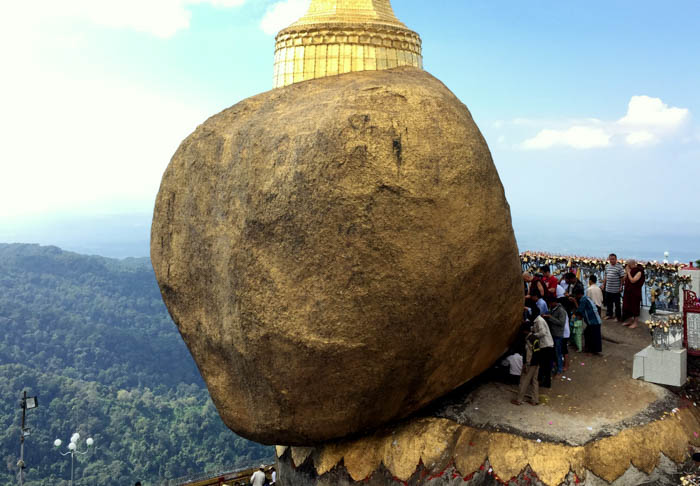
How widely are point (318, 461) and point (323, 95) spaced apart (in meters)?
5.98

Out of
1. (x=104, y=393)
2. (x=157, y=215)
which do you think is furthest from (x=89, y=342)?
(x=157, y=215)

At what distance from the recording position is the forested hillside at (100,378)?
51.4m

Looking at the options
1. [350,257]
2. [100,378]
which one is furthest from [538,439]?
[100,378]

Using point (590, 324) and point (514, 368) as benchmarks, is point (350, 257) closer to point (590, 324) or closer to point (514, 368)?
point (514, 368)

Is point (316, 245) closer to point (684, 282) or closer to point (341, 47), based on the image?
point (341, 47)

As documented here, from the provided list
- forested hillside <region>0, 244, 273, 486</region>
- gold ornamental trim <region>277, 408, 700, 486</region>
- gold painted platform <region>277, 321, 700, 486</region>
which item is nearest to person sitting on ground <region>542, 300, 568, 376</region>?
gold painted platform <region>277, 321, 700, 486</region>

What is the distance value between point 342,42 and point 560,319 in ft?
20.0

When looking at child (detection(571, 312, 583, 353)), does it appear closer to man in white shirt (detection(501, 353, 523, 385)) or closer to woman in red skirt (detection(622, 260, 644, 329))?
woman in red skirt (detection(622, 260, 644, 329))

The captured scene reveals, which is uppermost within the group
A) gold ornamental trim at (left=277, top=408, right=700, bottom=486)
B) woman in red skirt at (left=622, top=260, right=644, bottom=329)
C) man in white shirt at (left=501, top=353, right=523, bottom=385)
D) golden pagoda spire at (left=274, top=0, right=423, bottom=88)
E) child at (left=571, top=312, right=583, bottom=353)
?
golden pagoda spire at (left=274, top=0, right=423, bottom=88)

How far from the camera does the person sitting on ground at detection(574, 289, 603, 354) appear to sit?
12.2 meters

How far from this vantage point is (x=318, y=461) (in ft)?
36.4

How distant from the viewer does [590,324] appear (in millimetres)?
12328

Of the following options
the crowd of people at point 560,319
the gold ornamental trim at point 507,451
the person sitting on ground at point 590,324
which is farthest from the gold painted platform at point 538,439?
the person sitting on ground at point 590,324

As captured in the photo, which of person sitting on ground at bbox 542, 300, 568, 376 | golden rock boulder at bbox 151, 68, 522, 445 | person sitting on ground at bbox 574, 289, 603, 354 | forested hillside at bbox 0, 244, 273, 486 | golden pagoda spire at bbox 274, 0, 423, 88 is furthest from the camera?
forested hillside at bbox 0, 244, 273, 486
